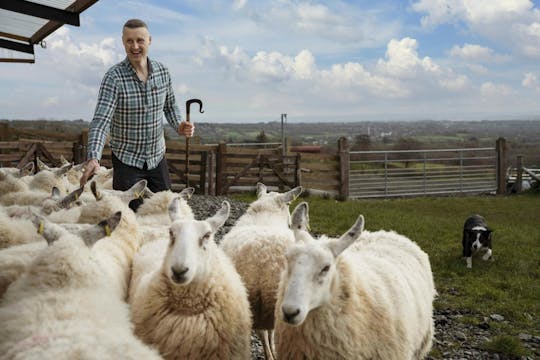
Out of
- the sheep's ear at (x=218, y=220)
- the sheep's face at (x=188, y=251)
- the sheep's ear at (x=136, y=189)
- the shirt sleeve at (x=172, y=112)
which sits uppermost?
the shirt sleeve at (x=172, y=112)

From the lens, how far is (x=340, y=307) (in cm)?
370

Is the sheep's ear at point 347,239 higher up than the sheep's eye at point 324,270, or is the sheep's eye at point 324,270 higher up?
the sheep's ear at point 347,239

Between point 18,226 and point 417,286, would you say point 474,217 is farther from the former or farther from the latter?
point 18,226

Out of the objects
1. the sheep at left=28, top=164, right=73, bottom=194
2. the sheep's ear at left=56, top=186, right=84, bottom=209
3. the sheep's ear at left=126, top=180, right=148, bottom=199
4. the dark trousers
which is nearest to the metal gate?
the sheep at left=28, top=164, right=73, bottom=194

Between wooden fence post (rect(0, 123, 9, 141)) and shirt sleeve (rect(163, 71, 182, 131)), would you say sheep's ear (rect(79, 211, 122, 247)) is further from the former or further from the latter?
wooden fence post (rect(0, 123, 9, 141))

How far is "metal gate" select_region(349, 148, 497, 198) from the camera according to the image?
74.9 feet

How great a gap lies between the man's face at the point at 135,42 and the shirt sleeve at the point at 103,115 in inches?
10.6

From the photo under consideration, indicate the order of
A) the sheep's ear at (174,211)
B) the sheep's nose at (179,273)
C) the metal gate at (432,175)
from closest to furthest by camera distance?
1. the sheep's nose at (179,273)
2. the sheep's ear at (174,211)
3. the metal gate at (432,175)

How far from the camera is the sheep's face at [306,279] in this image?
10.6 ft

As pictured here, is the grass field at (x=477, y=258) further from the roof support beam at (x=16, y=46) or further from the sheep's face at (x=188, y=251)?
the roof support beam at (x=16, y=46)

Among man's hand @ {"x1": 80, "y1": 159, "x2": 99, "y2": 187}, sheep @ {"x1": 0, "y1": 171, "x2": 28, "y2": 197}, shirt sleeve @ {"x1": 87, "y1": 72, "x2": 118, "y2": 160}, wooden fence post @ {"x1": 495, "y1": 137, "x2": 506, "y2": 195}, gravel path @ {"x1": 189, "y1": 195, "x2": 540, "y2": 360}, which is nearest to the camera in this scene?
man's hand @ {"x1": 80, "y1": 159, "x2": 99, "y2": 187}

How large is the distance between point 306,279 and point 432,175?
21861mm

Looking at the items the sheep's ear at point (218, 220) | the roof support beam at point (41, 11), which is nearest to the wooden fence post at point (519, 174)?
the roof support beam at point (41, 11)

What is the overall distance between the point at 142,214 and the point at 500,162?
20.6 m
